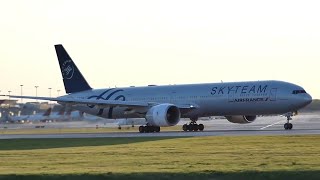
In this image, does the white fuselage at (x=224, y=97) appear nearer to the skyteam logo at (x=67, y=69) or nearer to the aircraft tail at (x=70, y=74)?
the aircraft tail at (x=70, y=74)

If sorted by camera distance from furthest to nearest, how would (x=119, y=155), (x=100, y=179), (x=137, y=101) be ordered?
1. (x=137, y=101)
2. (x=119, y=155)
3. (x=100, y=179)

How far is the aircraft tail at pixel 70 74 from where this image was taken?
73.2 metres

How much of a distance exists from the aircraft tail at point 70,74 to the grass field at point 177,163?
3778cm

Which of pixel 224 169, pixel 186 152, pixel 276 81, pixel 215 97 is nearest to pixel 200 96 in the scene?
pixel 215 97

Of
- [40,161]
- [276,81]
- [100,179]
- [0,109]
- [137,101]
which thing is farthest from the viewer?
[0,109]

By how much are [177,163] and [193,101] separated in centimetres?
3724

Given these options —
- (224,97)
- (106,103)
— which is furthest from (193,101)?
(106,103)

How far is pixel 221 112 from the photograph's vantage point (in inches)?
2467

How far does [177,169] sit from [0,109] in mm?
144852

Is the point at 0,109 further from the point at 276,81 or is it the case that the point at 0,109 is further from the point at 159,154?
the point at 159,154

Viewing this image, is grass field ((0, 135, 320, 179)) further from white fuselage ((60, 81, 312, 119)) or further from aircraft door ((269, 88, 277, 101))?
white fuselage ((60, 81, 312, 119))

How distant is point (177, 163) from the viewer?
2644 cm

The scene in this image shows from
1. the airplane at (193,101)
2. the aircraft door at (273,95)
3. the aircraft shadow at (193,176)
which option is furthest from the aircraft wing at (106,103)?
the aircraft shadow at (193,176)

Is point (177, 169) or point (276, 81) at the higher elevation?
point (276, 81)
